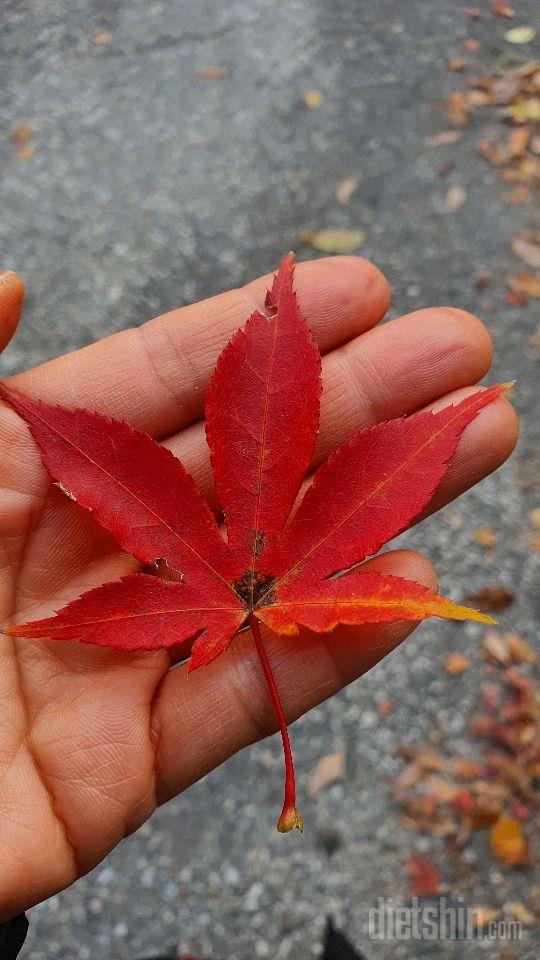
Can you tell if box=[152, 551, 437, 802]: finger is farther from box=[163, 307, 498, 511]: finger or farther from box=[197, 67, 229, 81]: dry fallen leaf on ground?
box=[197, 67, 229, 81]: dry fallen leaf on ground

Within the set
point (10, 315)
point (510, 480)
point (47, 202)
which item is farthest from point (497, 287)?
point (10, 315)

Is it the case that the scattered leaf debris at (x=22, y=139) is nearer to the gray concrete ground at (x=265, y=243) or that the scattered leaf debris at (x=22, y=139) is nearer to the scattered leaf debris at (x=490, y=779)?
the gray concrete ground at (x=265, y=243)

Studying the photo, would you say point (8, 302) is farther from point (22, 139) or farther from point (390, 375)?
point (22, 139)

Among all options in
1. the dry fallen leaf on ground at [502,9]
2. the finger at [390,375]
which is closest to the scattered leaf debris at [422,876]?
the finger at [390,375]

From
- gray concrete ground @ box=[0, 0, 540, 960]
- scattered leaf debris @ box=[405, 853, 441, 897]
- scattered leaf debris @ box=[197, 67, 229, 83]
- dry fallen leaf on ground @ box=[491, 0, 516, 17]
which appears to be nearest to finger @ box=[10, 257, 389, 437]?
gray concrete ground @ box=[0, 0, 540, 960]

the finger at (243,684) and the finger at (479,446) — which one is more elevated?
the finger at (479,446)
